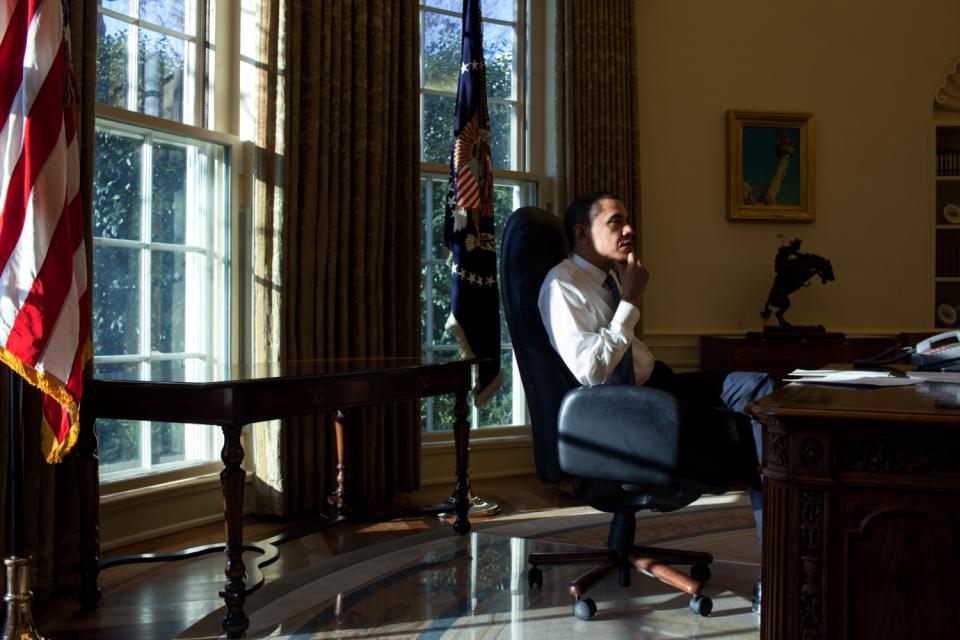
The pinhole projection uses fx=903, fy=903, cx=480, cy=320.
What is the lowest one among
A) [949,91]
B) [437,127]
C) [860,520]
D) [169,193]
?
[860,520]

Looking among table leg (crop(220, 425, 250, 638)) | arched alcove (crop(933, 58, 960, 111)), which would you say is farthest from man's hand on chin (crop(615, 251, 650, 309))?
arched alcove (crop(933, 58, 960, 111))

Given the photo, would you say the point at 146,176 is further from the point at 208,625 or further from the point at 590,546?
the point at 590,546

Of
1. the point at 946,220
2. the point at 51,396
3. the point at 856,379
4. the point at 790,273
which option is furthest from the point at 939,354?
the point at 946,220

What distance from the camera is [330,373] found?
2.73 m

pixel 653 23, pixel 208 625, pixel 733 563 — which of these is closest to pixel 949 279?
pixel 653 23

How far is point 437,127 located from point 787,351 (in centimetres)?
228

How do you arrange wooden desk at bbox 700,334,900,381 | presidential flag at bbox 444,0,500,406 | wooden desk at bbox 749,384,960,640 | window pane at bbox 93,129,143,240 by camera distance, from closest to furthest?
wooden desk at bbox 749,384,960,640 → window pane at bbox 93,129,143,240 → presidential flag at bbox 444,0,500,406 → wooden desk at bbox 700,334,900,381

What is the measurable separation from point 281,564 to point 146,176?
1.61 metres

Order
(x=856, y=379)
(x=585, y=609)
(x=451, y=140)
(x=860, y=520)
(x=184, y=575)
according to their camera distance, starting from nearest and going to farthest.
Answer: (x=860, y=520) < (x=856, y=379) < (x=585, y=609) < (x=184, y=575) < (x=451, y=140)

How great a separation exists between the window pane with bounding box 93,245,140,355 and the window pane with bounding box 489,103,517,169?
7.35 feet

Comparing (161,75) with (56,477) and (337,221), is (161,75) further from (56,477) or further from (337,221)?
(56,477)

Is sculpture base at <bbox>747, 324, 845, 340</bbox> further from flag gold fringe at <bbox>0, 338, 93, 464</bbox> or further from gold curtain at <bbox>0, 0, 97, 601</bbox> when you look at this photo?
flag gold fringe at <bbox>0, 338, 93, 464</bbox>

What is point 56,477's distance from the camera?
116 inches

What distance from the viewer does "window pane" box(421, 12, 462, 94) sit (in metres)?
4.80
